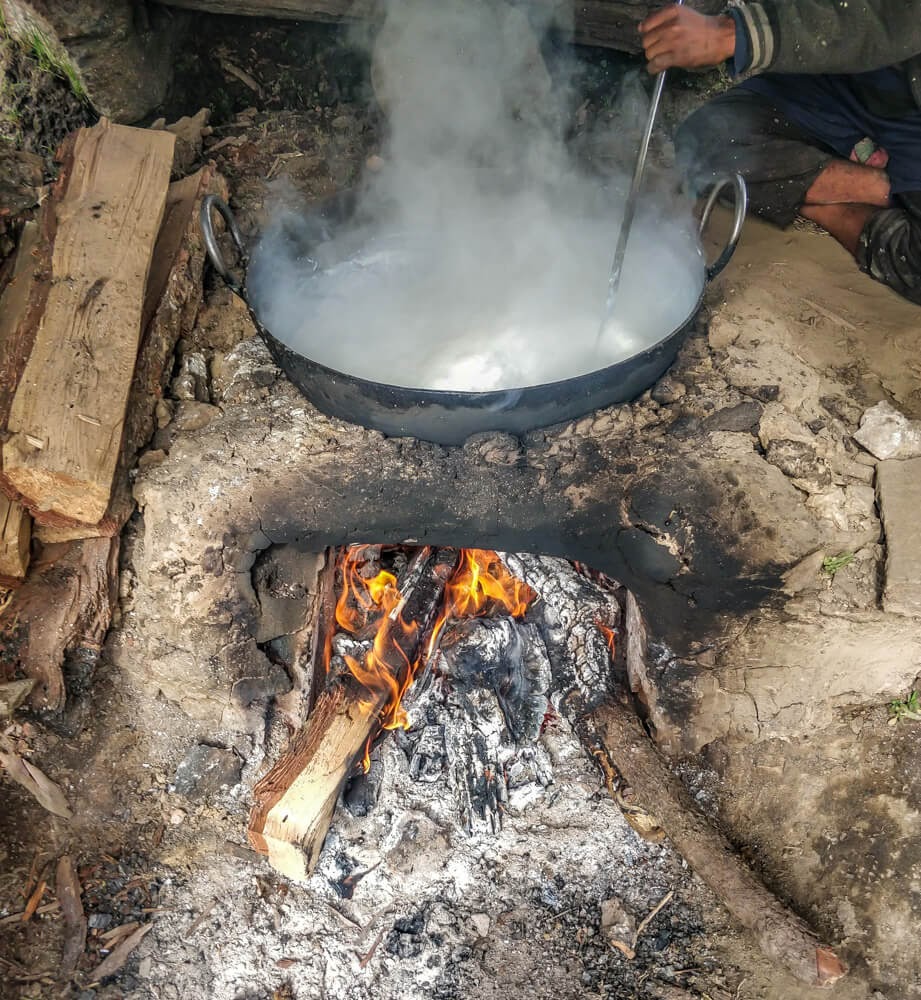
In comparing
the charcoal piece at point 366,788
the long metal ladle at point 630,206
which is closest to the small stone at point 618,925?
the charcoal piece at point 366,788

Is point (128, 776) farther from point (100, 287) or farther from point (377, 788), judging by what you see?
point (100, 287)

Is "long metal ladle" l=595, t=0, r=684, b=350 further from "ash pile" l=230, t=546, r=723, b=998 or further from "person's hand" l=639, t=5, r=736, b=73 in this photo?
"ash pile" l=230, t=546, r=723, b=998

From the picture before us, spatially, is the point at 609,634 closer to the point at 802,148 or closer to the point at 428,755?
the point at 428,755

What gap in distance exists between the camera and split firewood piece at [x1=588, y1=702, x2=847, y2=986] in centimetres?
179

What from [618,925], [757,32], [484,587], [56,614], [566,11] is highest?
[757,32]

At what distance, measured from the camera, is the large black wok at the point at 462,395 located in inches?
69.4

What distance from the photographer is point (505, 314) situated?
225 centimetres

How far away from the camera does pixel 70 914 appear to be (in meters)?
2.04

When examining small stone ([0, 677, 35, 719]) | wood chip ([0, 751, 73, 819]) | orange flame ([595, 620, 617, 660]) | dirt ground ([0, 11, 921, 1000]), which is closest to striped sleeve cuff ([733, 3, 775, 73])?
dirt ground ([0, 11, 921, 1000])

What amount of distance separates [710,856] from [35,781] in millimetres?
1804

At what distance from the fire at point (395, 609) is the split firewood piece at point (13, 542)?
89cm

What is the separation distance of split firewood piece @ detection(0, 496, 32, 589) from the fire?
890 mm

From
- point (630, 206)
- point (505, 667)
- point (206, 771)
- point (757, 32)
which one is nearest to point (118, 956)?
point (206, 771)

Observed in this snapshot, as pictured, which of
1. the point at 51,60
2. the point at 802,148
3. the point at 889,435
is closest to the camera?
the point at 889,435
